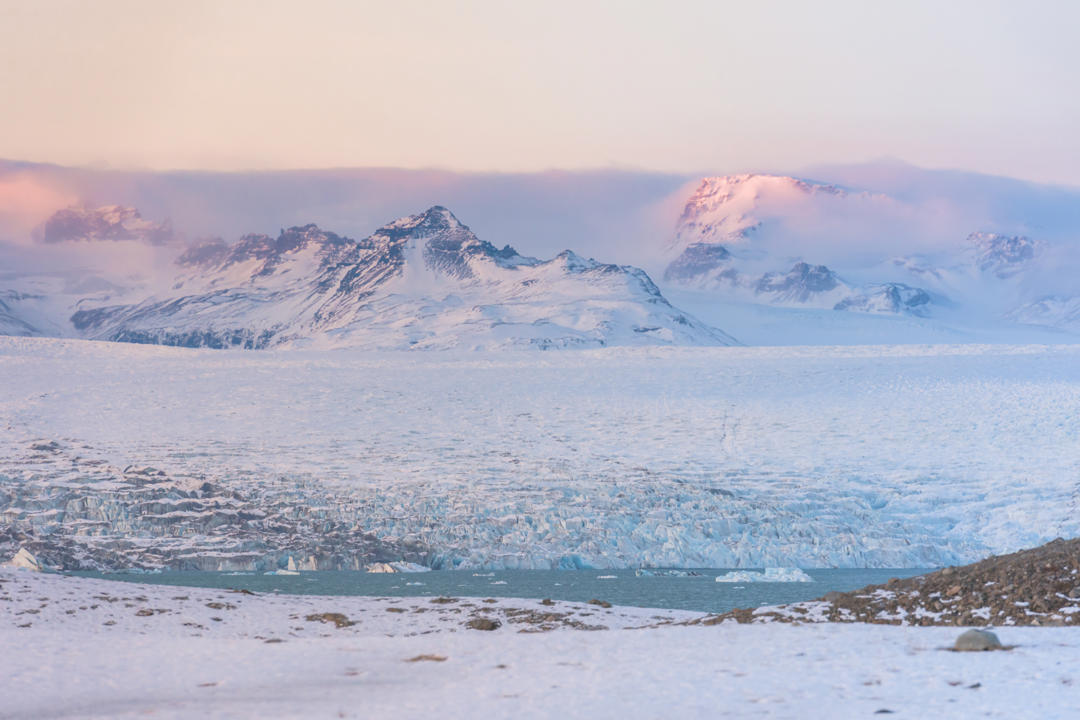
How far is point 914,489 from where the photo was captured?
2008 inches

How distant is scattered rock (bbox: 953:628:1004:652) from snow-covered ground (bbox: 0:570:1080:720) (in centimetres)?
25

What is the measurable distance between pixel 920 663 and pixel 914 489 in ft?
133

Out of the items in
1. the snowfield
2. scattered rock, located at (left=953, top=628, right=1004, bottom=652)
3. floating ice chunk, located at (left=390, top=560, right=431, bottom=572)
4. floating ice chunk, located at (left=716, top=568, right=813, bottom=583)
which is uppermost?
scattered rock, located at (left=953, top=628, right=1004, bottom=652)

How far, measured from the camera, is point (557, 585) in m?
38.1

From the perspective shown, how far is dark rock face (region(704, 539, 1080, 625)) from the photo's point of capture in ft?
53.3

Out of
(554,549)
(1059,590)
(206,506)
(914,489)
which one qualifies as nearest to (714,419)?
(914,489)

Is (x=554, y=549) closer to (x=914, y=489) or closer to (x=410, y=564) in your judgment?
(x=410, y=564)

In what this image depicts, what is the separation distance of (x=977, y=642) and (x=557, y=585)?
25530 millimetres

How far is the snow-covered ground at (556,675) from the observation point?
445 inches

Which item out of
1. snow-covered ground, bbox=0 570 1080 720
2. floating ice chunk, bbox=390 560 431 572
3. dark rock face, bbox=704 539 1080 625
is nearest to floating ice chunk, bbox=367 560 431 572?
floating ice chunk, bbox=390 560 431 572

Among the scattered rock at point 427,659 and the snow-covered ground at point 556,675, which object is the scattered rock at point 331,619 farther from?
the scattered rock at point 427,659

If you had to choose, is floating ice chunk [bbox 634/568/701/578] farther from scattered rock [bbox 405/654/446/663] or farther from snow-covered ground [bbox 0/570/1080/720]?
scattered rock [bbox 405/654/446/663]

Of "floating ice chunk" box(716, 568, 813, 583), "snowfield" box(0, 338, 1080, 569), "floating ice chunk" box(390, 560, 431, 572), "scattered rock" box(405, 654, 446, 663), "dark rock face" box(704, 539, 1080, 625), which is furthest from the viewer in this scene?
"snowfield" box(0, 338, 1080, 569)

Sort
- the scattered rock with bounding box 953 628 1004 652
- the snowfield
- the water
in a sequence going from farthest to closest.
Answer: the snowfield → the water → the scattered rock with bounding box 953 628 1004 652
